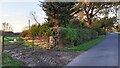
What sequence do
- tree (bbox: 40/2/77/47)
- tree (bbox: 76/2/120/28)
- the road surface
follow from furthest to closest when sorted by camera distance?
1. tree (bbox: 76/2/120/28)
2. tree (bbox: 40/2/77/47)
3. the road surface

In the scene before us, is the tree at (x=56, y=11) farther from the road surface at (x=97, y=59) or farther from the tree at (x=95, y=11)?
the tree at (x=95, y=11)

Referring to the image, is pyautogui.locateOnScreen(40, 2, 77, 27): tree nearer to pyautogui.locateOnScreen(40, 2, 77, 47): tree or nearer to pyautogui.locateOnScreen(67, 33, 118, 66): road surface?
pyautogui.locateOnScreen(40, 2, 77, 47): tree

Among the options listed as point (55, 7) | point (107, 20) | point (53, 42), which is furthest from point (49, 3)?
point (107, 20)

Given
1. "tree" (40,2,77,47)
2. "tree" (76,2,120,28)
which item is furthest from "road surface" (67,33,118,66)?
"tree" (76,2,120,28)

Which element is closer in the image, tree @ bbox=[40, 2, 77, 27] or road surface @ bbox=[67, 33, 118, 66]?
road surface @ bbox=[67, 33, 118, 66]

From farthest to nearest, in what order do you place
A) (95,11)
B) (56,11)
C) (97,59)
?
1. (95,11)
2. (56,11)
3. (97,59)

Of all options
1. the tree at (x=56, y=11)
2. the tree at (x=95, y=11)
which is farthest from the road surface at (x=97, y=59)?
the tree at (x=95, y=11)

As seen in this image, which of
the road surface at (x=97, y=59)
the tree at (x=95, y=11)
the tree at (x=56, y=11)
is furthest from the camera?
the tree at (x=95, y=11)

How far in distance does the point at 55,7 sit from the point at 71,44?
9.35ft

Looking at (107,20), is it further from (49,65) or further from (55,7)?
(49,65)

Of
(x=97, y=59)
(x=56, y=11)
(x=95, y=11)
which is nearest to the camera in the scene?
(x=97, y=59)

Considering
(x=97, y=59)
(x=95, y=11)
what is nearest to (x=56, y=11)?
(x=97, y=59)

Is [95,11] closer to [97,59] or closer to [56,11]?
[56,11]

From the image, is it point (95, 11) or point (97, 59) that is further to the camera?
point (95, 11)
